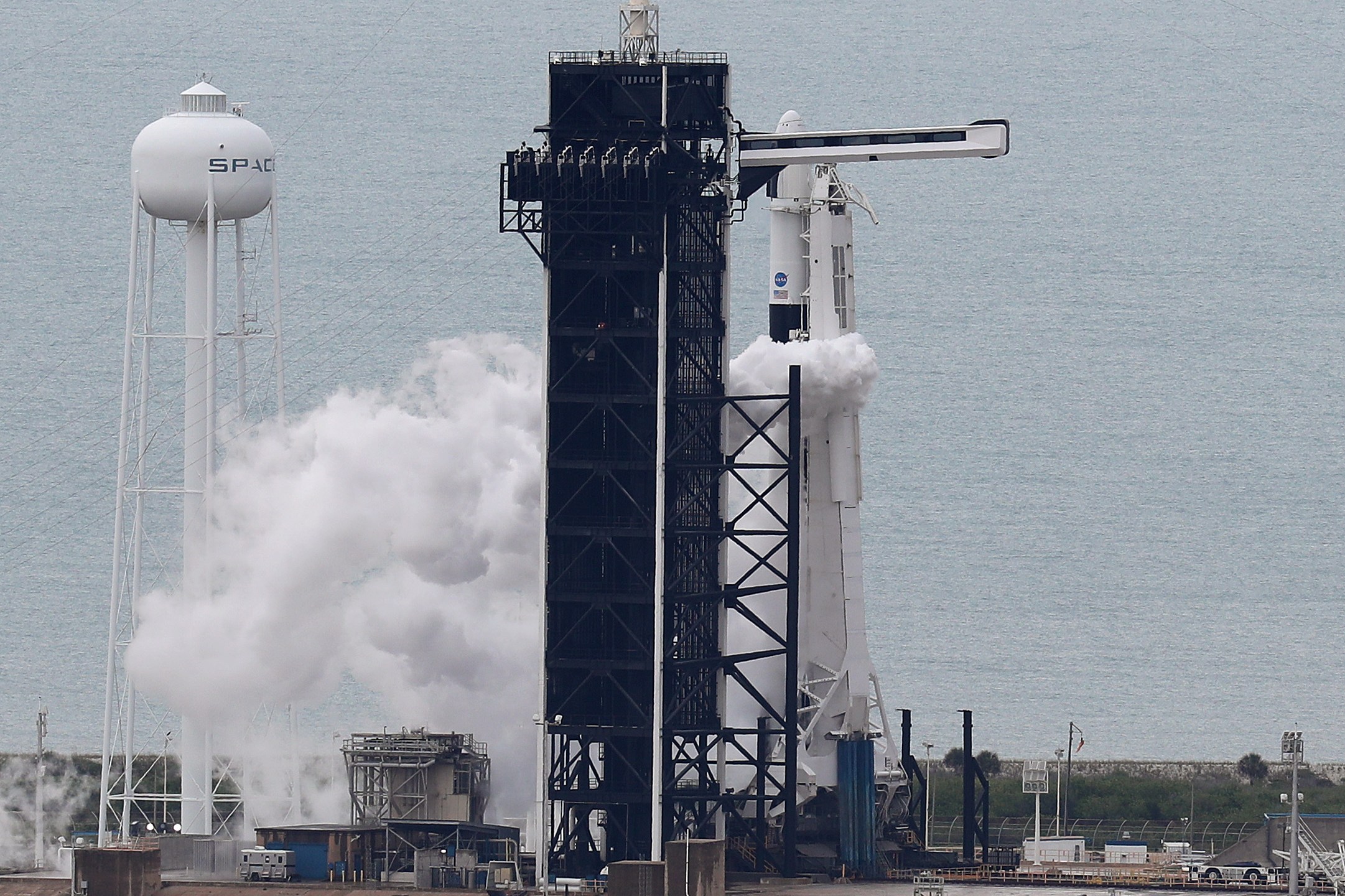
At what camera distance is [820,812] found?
89.6m

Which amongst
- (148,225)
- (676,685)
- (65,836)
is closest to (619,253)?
(676,685)

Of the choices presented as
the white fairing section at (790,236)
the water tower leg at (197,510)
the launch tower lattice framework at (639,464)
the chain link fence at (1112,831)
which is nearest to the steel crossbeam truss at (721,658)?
the launch tower lattice framework at (639,464)

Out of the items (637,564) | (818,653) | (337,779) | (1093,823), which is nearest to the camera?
(637,564)

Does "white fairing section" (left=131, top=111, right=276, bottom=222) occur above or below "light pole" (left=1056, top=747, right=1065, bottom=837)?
above

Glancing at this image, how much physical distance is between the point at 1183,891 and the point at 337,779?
26872 millimetres

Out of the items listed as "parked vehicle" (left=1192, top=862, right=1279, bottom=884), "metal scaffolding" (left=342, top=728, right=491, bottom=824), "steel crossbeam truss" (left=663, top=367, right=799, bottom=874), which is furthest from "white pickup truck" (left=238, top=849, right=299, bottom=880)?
"parked vehicle" (left=1192, top=862, right=1279, bottom=884)

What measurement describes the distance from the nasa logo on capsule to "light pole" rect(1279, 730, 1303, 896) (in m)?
→ 30.4

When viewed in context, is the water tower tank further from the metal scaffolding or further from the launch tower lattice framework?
the metal scaffolding

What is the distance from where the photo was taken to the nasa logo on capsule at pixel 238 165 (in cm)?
9412

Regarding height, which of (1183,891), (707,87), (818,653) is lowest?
(1183,891)

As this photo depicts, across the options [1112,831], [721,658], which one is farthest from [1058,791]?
[721,658]

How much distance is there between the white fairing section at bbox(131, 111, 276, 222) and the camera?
94.0 metres

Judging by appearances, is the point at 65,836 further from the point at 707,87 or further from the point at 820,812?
the point at 707,87

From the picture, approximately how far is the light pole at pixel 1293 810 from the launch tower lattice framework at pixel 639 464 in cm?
1185
